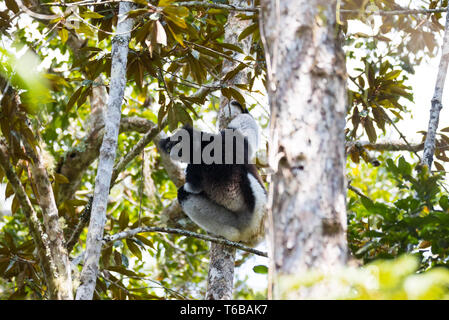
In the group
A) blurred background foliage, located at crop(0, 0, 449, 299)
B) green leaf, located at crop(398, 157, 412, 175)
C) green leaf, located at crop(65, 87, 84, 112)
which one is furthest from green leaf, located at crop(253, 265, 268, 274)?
green leaf, located at crop(65, 87, 84, 112)

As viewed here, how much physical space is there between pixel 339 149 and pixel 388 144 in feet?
13.5

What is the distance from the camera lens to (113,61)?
10.0 ft

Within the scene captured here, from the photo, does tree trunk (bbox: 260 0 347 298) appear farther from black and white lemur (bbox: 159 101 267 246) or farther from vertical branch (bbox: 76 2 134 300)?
black and white lemur (bbox: 159 101 267 246)

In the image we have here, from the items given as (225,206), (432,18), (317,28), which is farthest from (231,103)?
(317,28)

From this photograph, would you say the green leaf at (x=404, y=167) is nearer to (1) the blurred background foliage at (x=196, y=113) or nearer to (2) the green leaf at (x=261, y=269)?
(1) the blurred background foliage at (x=196, y=113)

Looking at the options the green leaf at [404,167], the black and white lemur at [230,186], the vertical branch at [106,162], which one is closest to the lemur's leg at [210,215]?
the black and white lemur at [230,186]

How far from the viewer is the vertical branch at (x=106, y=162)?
239 centimetres

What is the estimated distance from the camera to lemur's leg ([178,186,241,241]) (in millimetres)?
4323

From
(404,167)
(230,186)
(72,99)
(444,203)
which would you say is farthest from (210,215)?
(444,203)

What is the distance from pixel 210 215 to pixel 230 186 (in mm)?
388

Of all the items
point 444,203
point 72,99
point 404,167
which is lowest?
point 444,203

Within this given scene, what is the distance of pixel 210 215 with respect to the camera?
14.5 ft

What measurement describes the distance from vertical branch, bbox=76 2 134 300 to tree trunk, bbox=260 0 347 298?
1.25m

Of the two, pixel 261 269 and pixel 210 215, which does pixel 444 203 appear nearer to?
pixel 261 269
